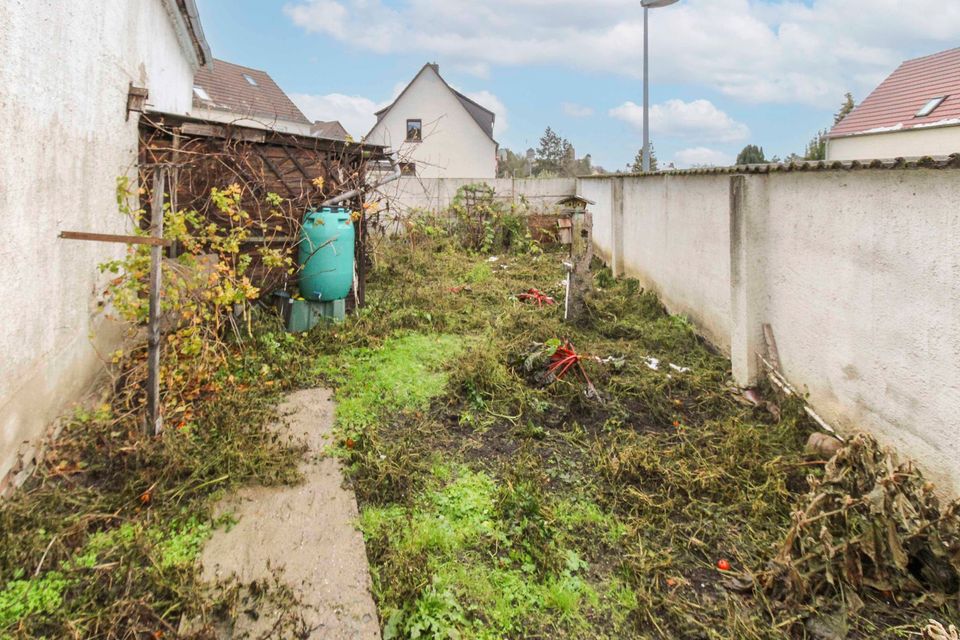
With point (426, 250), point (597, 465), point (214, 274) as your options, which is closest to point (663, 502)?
point (597, 465)

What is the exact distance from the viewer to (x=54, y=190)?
3258mm

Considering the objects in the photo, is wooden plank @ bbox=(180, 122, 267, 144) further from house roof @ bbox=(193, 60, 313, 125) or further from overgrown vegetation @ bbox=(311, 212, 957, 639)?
house roof @ bbox=(193, 60, 313, 125)

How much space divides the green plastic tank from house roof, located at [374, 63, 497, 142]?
2290 centimetres

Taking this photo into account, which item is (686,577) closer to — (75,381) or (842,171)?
(842,171)

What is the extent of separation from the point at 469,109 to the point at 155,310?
2681cm

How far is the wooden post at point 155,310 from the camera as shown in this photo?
10.9ft

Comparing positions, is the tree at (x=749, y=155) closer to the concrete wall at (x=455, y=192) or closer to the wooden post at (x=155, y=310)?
the concrete wall at (x=455, y=192)

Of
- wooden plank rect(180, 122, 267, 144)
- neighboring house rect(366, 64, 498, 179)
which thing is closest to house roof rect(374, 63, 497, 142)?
neighboring house rect(366, 64, 498, 179)

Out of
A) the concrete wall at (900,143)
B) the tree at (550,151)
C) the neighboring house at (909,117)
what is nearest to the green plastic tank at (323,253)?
the concrete wall at (900,143)

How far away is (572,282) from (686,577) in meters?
4.38

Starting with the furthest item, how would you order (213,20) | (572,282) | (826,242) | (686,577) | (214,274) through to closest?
(213,20) → (572,282) → (214,274) → (826,242) → (686,577)

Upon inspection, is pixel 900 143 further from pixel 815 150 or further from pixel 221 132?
pixel 221 132

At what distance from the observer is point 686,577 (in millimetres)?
2664

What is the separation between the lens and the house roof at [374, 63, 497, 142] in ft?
89.2
